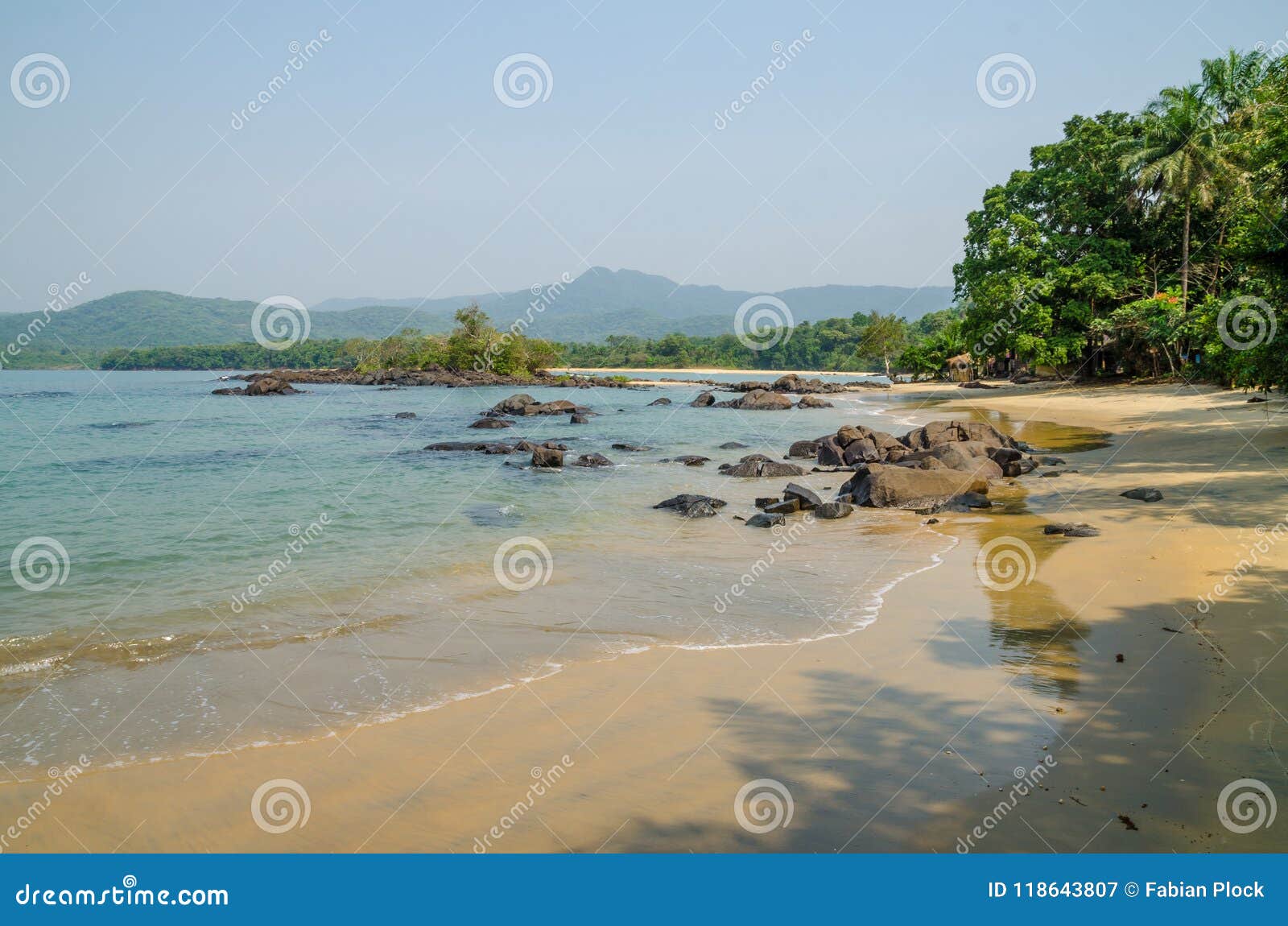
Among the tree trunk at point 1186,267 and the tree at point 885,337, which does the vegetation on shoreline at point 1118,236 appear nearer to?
the tree trunk at point 1186,267

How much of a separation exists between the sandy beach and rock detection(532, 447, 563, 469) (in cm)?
1721

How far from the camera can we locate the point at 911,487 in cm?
1742

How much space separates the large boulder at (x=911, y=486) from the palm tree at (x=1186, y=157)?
970 inches

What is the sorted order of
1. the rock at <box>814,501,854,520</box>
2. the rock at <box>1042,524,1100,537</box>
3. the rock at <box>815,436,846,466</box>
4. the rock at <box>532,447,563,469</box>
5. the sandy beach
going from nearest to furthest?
the sandy beach, the rock at <box>1042,524,1100,537</box>, the rock at <box>814,501,854,520</box>, the rock at <box>815,436,846,466</box>, the rock at <box>532,447,563,469</box>

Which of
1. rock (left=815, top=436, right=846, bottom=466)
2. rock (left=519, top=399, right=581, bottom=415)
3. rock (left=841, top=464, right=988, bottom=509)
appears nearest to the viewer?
rock (left=841, top=464, right=988, bottom=509)

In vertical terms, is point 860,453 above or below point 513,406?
below

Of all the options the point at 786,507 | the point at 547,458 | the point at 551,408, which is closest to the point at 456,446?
the point at 547,458

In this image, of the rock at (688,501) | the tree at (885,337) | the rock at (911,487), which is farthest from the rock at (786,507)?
the tree at (885,337)

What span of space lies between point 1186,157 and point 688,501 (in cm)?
3347

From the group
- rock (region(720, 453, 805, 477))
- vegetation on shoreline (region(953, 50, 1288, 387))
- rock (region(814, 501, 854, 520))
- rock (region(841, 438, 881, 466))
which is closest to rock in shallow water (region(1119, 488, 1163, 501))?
rock (region(814, 501, 854, 520))

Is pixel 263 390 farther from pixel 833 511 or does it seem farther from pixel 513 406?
pixel 833 511

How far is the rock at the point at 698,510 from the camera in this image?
1683 cm

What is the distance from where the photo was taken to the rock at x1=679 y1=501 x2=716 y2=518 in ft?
55.2

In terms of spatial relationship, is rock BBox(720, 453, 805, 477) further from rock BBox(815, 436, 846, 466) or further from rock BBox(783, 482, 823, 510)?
rock BBox(783, 482, 823, 510)
